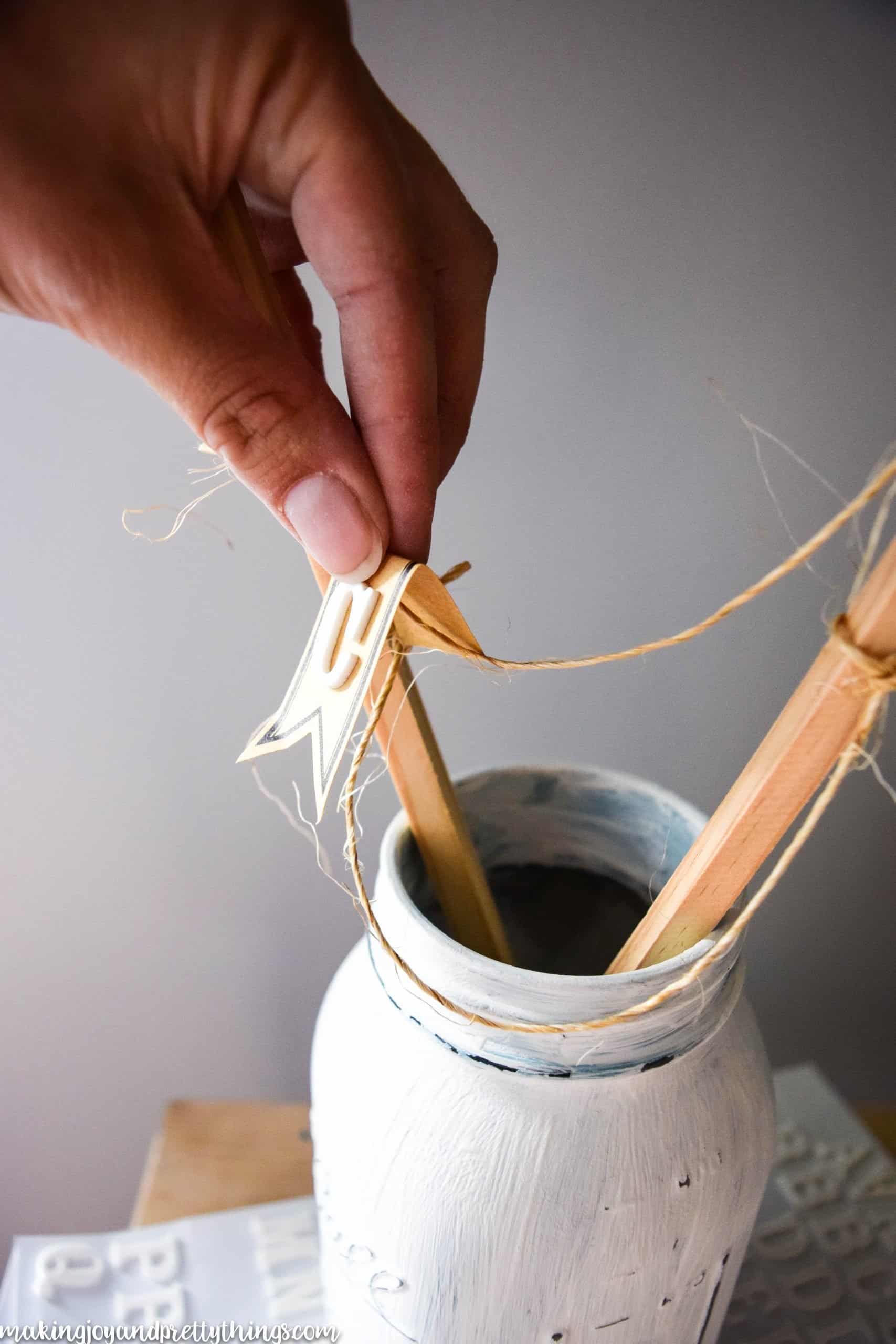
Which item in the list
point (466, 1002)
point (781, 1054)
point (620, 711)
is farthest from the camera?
point (781, 1054)

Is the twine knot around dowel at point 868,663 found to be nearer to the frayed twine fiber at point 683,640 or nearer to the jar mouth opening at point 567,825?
the frayed twine fiber at point 683,640

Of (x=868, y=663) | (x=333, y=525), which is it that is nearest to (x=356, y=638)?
(x=333, y=525)

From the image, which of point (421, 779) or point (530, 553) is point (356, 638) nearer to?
point (421, 779)

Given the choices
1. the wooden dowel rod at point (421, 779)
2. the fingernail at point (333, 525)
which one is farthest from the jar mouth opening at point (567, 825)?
the fingernail at point (333, 525)

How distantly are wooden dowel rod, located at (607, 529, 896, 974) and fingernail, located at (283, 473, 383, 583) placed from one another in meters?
0.12

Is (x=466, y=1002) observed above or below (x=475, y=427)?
below

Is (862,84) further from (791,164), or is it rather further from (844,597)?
(844,597)

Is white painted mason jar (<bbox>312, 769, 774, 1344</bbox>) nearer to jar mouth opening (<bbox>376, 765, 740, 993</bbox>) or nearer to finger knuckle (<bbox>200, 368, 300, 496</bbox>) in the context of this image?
jar mouth opening (<bbox>376, 765, 740, 993</bbox>)

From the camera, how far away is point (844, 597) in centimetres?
45

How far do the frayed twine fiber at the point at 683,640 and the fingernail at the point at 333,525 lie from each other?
3cm

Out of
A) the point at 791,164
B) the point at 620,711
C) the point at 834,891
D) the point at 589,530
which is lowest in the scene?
the point at 834,891

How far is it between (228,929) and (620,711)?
28cm

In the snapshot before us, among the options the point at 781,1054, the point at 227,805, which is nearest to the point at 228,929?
the point at 227,805

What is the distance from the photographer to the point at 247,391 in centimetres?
26
